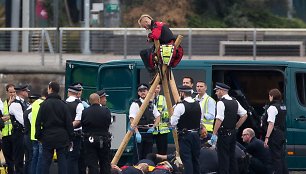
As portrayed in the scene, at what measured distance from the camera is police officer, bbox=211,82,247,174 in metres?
21.1

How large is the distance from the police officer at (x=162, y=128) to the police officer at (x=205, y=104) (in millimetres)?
705

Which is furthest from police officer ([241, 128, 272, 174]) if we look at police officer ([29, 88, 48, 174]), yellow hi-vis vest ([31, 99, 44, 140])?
yellow hi-vis vest ([31, 99, 44, 140])

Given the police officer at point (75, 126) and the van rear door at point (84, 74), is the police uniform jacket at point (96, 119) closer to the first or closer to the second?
the police officer at point (75, 126)

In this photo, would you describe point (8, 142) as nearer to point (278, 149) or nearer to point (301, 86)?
point (278, 149)

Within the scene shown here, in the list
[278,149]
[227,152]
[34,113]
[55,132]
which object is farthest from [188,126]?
[34,113]

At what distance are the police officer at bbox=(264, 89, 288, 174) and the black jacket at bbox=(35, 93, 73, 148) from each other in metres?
3.99

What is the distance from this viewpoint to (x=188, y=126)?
800 inches

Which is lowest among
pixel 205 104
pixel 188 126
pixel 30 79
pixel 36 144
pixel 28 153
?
pixel 28 153

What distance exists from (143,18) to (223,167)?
3294 millimetres

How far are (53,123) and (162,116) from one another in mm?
3131

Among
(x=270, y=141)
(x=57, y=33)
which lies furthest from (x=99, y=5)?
(x=270, y=141)

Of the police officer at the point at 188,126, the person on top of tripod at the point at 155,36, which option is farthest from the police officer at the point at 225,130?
the person on top of tripod at the point at 155,36

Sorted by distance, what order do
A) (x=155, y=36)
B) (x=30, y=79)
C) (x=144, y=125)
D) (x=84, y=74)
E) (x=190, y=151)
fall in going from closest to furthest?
(x=155, y=36) < (x=190, y=151) < (x=144, y=125) < (x=84, y=74) < (x=30, y=79)

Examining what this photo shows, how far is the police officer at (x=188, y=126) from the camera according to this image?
20.2 m
